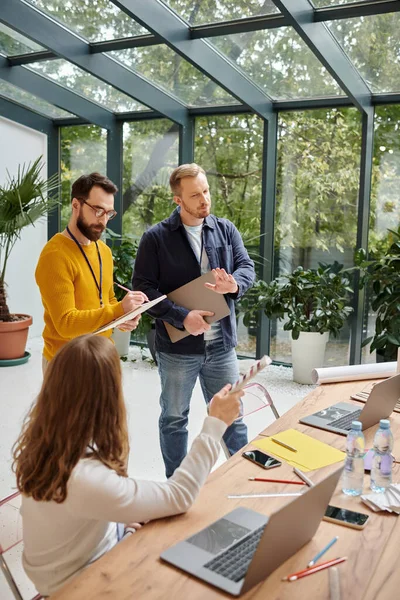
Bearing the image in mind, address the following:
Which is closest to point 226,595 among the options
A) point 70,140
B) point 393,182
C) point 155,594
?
point 155,594

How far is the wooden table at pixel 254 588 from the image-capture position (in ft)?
4.18

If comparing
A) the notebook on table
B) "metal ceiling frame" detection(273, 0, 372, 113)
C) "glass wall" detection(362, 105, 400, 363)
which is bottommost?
the notebook on table

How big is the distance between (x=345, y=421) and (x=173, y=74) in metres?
4.37

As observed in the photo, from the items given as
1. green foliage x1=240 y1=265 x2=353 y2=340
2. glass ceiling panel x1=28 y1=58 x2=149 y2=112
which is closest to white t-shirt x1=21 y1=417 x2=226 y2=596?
green foliage x1=240 y1=265 x2=353 y2=340

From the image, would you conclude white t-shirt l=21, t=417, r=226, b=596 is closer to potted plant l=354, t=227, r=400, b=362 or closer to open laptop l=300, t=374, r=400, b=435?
open laptop l=300, t=374, r=400, b=435

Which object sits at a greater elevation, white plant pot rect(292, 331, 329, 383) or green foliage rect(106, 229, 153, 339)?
green foliage rect(106, 229, 153, 339)

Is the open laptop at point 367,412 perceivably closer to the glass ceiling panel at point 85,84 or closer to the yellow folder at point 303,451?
the yellow folder at point 303,451

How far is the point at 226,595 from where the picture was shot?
1.27 metres

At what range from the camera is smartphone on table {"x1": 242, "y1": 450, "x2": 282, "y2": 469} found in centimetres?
192

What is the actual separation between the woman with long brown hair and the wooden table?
0.07 meters

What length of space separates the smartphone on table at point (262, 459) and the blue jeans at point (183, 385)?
0.94 meters

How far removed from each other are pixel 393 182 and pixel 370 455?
14.8 ft

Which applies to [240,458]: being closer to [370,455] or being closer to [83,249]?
[370,455]

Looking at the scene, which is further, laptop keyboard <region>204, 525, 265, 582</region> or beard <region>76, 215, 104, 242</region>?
beard <region>76, 215, 104, 242</region>
